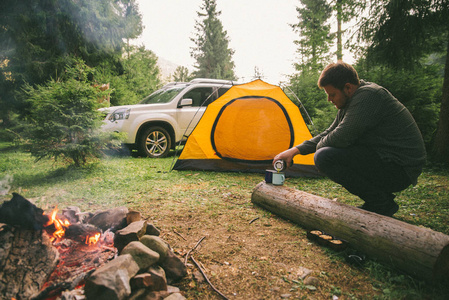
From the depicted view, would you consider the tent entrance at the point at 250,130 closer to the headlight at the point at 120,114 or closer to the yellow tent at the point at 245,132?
the yellow tent at the point at 245,132

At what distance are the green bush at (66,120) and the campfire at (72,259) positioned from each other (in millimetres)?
2855

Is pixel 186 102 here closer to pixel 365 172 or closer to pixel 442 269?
pixel 365 172

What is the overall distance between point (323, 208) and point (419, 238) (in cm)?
85

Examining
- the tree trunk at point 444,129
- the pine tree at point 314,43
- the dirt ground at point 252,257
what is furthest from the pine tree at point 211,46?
the dirt ground at point 252,257

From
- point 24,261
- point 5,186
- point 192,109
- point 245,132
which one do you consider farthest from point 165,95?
point 24,261

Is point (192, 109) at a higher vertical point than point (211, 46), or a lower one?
lower

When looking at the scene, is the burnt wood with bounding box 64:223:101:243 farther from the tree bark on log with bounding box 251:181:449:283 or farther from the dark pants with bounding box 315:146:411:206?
the dark pants with bounding box 315:146:411:206

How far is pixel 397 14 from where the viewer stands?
18.4ft

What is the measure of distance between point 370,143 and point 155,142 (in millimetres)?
5415

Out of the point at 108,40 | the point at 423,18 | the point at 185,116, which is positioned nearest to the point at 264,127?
the point at 185,116

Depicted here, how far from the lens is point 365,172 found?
251 cm

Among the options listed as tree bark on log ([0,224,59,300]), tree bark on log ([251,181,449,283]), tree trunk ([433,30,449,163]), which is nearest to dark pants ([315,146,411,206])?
tree bark on log ([251,181,449,283])

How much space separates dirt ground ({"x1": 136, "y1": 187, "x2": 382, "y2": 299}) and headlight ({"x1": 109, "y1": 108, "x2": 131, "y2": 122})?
3.81 meters

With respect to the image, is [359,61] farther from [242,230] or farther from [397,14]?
[242,230]
